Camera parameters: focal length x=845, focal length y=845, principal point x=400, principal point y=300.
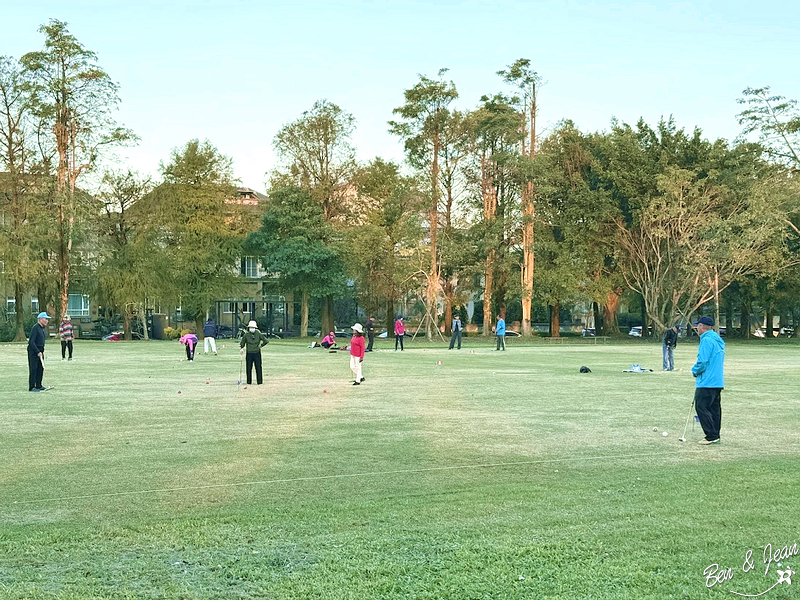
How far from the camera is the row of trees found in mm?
55719

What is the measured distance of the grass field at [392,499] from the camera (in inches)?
236

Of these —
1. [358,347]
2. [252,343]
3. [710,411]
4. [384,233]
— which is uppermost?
[384,233]

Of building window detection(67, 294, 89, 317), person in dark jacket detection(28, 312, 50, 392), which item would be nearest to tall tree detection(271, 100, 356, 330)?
building window detection(67, 294, 89, 317)

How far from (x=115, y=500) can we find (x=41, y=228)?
51165mm

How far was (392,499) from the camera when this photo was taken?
335 inches

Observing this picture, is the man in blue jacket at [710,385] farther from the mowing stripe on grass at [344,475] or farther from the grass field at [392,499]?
the mowing stripe on grass at [344,475]

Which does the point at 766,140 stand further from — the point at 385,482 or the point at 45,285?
the point at 385,482

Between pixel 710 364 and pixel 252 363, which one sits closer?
pixel 710 364

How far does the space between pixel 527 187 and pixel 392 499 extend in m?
53.2

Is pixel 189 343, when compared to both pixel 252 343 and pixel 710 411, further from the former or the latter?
pixel 710 411

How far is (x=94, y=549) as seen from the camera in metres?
6.73

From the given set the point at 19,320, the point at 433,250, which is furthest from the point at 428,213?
the point at 19,320

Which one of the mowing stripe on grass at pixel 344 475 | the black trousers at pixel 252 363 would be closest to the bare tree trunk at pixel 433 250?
the black trousers at pixel 252 363

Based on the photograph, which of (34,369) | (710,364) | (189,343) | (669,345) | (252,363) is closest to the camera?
(710,364)
